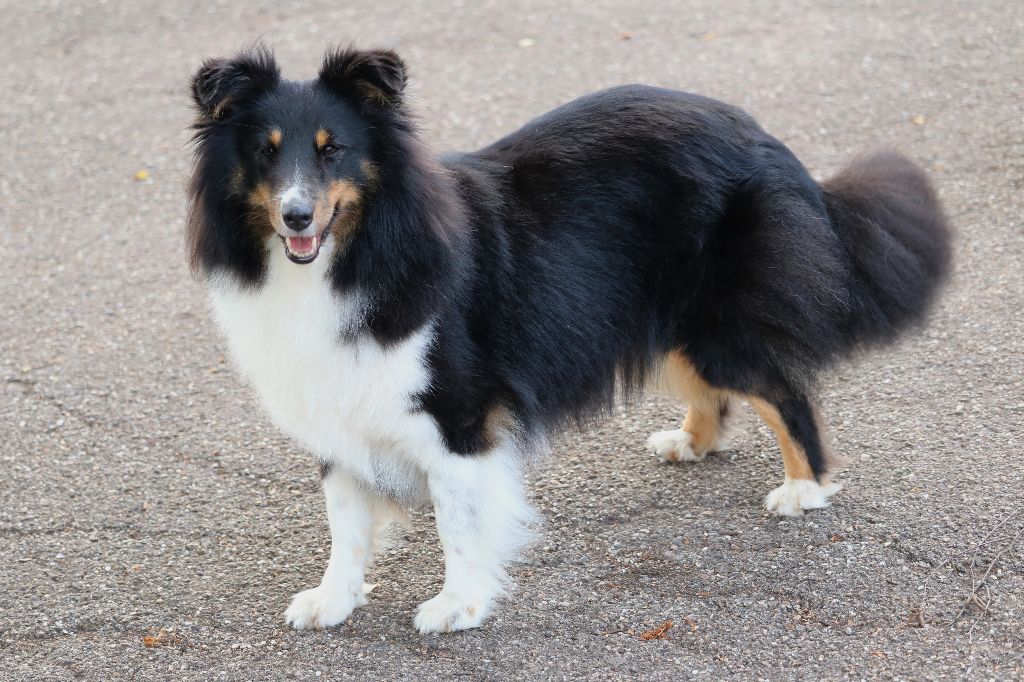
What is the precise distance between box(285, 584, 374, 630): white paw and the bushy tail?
2157 millimetres

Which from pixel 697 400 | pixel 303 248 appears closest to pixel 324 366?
pixel 303 248

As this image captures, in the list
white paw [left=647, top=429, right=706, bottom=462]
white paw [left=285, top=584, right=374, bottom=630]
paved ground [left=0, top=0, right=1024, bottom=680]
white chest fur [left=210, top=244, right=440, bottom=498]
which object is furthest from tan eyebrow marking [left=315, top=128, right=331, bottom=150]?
white paw [left=647, top=429, right=706, bottom=462]

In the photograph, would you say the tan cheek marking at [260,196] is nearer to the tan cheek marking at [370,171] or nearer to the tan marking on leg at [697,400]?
the tan cheek marking at [370,171]

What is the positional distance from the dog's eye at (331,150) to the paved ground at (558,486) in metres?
1.64

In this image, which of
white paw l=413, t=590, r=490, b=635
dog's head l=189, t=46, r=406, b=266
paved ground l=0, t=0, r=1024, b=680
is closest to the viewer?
dog's head l=189, t=46, r=406, b=266

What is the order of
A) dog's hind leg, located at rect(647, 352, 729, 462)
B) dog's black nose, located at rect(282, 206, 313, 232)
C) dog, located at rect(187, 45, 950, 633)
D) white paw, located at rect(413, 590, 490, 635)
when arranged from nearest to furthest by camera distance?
dog's black nose, located at rect(282, 206, 313, 232) < dog, located at rect(187, 45, 950, 633) < white paw, located at rect(413, 590, 490, 635) < dog's hind leg, located at rect(647, 352, 729, 462)

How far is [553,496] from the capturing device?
4.71 meters

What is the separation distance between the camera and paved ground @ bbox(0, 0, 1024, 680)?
12.6 ft

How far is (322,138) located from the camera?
11.5 ft

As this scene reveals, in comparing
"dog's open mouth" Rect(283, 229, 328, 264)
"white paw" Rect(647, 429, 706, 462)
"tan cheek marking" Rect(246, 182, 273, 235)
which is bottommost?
"white paw" Rect(647, 429, 706, 462)

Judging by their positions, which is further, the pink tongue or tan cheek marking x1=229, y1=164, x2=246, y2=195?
tan cheek marking x1=229, y1=164, x2=246, y2=195

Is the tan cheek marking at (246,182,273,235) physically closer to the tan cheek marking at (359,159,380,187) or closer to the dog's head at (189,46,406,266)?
the dog's head at (189,46,406,266)

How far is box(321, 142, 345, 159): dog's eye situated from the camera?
3527 mm

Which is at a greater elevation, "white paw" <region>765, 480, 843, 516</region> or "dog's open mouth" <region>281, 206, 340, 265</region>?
"dog's open mouth" <region>281, 206, 340, 265</region>
